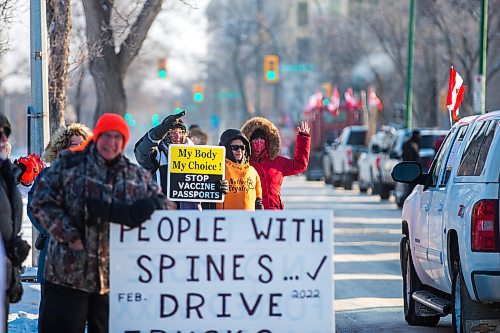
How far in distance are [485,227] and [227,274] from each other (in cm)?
216

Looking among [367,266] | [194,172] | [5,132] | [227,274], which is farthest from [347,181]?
[5,132]

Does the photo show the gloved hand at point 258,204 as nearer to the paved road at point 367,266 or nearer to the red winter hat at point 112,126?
the paved road at point 367,266

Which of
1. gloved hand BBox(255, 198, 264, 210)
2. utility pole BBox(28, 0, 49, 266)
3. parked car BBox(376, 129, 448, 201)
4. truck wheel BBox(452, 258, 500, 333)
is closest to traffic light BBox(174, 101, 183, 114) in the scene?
utility pole BBox(28, 0, 49, 266)

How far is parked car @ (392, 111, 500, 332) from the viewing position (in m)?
9.46

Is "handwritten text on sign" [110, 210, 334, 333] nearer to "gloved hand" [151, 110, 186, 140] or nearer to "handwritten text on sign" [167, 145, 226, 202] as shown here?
"gloved hand" [151, 110, 186, 140]

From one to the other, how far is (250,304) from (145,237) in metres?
0.76

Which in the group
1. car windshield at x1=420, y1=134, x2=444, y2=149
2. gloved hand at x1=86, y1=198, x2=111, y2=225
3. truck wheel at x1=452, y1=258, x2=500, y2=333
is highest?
car windshield at x1=420, y1=134, x2=444, y2=149

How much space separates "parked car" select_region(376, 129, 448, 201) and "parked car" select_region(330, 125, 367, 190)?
5.27 meters

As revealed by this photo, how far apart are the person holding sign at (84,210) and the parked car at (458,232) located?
2.76 m

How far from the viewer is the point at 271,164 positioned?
39.7 ft

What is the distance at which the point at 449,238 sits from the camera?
405 inches

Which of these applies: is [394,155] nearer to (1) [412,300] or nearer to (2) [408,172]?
(1) [412,300]

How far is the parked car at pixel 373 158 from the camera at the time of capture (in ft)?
118

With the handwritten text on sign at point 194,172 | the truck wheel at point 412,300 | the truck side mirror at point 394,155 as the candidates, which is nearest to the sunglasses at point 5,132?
the handwritten text on sign at point 194,172
